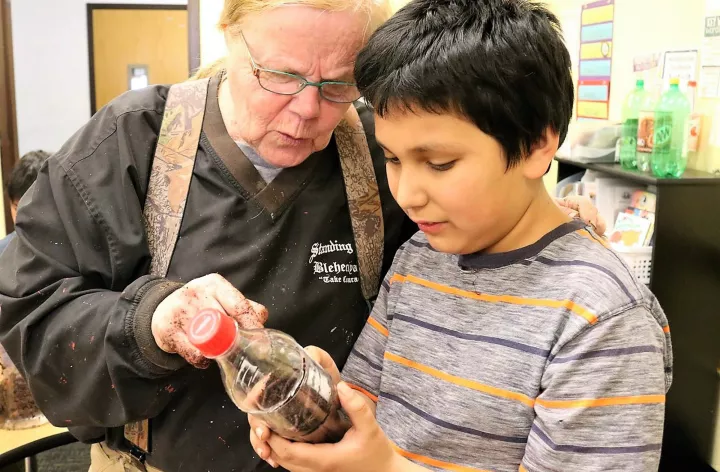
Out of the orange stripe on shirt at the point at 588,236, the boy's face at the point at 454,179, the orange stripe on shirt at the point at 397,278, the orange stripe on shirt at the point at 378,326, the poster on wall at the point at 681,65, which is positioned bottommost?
the orange stripe on shirt at the point at 378,326

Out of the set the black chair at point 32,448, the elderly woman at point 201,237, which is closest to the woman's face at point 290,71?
the elderly woman at point 201,237

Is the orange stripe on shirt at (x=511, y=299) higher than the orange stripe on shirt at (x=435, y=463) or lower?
higher

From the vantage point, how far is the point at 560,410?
816 millimetres

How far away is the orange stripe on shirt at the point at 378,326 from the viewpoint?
1.10m

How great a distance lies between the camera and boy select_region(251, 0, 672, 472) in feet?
2.67

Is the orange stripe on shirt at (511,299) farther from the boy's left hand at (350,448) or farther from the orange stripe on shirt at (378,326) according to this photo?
the boy's left hand at (350,448)

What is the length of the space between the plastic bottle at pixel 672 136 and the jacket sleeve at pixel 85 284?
1.44m

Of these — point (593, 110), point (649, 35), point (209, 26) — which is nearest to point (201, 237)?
point (649, 35)

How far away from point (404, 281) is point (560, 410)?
352 mm

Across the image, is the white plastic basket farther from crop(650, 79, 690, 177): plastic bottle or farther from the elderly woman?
the elderly woman

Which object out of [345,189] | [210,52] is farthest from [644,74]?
[210,52]

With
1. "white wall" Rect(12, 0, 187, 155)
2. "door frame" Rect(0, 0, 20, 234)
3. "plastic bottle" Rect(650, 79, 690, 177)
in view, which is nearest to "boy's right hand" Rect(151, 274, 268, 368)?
"plastic bottle" Rect(650, 79, 690, 177)

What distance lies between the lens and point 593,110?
275 centimetres

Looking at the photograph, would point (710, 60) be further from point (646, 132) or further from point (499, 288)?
point (499, 288)
